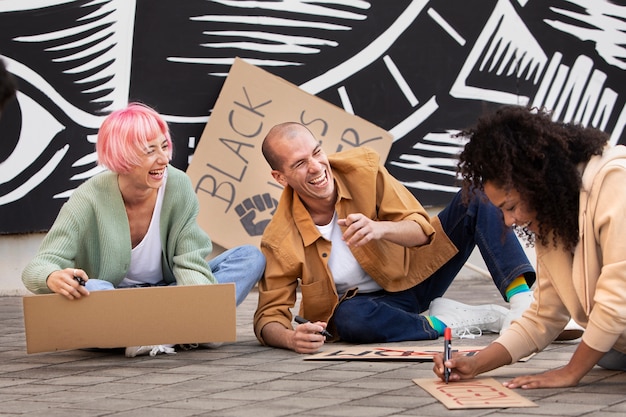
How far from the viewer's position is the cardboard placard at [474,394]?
267 centimetres

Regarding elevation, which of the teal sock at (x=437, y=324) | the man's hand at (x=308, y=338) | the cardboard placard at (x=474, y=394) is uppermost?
the cardboard placard at (x=474, y=394)

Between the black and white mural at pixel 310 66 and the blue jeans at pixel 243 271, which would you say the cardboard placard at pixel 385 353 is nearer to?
the blue jeans at pixel 243 271

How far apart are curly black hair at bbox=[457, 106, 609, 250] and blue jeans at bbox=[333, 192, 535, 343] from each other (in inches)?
44.2

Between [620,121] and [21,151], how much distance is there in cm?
379

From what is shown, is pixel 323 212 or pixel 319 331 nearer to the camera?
pixel 319 331

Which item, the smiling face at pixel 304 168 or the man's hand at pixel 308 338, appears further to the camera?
the smiling face at pixel 304 168

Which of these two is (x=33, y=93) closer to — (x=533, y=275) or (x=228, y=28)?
(x=228, y=28)

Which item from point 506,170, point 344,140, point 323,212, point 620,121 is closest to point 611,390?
point 506,170

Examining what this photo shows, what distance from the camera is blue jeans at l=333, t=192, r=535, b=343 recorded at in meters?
3.92

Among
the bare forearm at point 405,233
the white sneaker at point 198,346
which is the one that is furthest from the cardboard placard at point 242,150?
the bare forearm at point 405,233

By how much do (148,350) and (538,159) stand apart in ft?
6.07

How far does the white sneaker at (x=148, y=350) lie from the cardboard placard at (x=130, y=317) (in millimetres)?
143

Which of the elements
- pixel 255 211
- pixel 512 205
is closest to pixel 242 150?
pixel 255 211

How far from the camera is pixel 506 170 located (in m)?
2.66
